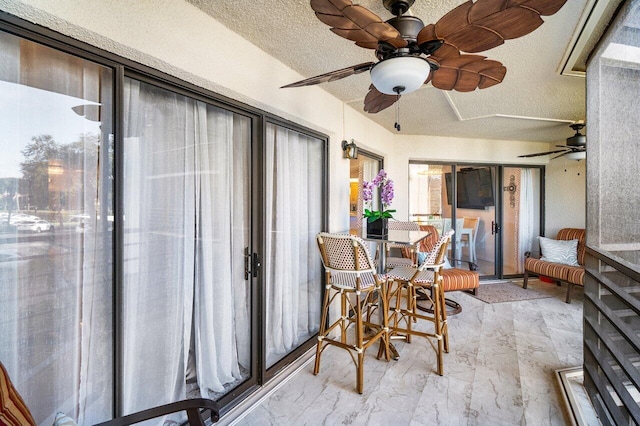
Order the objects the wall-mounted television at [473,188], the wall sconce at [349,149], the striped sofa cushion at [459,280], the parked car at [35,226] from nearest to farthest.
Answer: the parked car at [35,226] → the wall sconce at [349,149] → the striped sofa cushion at [459,280] → the wall-mounted television at [473,188]

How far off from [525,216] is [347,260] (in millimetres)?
4601

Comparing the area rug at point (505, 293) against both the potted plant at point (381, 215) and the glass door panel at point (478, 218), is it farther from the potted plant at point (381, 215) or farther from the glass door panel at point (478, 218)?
the potted plant at point (381, 215)

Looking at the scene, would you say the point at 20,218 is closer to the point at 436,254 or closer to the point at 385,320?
the point at 385,320

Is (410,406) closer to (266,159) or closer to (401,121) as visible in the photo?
(266,159)

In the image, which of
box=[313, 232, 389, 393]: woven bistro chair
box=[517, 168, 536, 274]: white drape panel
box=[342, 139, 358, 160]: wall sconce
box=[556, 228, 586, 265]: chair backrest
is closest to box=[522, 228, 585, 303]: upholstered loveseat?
box=[556, 228, 586, 265]: chair backrest

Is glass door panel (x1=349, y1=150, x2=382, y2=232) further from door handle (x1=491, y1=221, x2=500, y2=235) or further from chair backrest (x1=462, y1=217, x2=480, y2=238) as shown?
door handle (x1=491, y1=221, x2=500, y2=235)

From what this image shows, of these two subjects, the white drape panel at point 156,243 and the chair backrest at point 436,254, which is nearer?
the white drape panel at point 156,243

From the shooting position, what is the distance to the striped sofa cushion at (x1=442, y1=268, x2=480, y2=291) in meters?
3.85

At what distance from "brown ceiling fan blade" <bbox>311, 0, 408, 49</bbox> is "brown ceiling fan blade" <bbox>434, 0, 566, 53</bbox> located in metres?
0.18

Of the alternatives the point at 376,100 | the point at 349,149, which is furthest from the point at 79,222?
the point at 349,149

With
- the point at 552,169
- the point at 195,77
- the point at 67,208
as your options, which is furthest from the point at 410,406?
the point at 552,169

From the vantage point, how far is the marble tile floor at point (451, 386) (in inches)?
75.1

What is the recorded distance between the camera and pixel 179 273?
5.63ft

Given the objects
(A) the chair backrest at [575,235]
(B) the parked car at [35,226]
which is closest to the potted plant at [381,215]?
(B) the parked car at [35,226]
